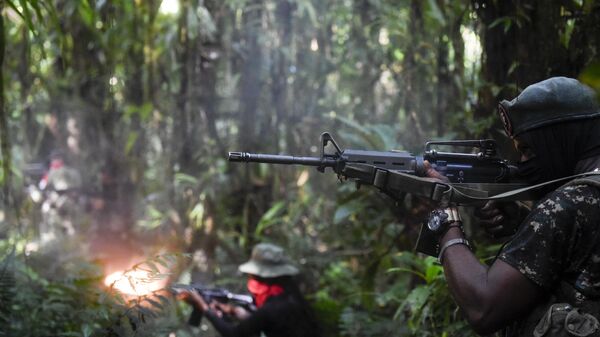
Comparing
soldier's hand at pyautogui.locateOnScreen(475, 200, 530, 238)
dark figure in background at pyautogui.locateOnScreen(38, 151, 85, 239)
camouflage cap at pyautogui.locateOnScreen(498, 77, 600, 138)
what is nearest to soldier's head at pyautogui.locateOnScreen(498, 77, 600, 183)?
camouflage cap at pyautogui.locateOnScreen(498, 77, 600, 138)

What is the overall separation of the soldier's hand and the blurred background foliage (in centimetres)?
100

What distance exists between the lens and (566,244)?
206cm

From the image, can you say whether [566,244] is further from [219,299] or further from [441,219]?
[219,299]

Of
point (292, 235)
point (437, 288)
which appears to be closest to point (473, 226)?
point (437, 288)

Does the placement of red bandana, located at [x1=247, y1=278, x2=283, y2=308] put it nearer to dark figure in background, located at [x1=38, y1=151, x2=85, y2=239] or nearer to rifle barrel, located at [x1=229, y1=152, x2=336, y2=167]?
rifle barrel, located at [x1=229, y1=152, x2=336, y2=167]

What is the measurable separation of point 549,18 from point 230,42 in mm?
4949

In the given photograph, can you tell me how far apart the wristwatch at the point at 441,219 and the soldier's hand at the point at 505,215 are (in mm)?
474

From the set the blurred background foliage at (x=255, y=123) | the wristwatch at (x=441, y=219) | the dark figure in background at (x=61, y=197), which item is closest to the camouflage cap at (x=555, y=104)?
the wristwatch at (x=441, y=219)

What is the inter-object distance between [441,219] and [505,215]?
0.59m

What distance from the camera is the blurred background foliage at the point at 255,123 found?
387cm

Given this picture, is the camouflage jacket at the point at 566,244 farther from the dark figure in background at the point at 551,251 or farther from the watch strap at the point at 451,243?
the watch strap at the point at 451,243

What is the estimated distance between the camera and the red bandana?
213 inches

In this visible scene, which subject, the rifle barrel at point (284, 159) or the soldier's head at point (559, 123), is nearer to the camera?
the soldier's head at point (559, 123)

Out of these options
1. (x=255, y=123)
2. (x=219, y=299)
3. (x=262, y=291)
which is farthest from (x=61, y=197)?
(x=262, y=291)
